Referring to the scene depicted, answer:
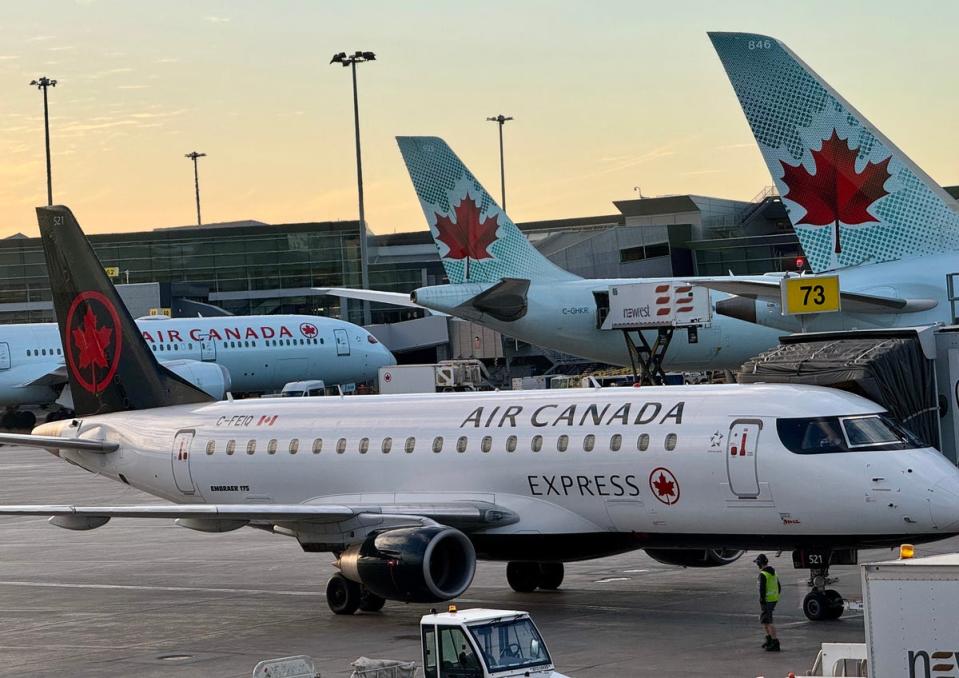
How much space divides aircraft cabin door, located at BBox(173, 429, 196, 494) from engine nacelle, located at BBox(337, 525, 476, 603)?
6495mm

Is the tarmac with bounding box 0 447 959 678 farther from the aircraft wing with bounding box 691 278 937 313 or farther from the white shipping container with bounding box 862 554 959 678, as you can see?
the aircraft wing with bounding box 691 278 937 313

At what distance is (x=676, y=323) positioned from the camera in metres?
49.2

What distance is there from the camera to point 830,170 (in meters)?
36.5

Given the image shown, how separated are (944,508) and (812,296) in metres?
12.4

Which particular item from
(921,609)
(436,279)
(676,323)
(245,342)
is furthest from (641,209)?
(921,609)

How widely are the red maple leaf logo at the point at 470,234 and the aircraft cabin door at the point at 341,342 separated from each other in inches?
919

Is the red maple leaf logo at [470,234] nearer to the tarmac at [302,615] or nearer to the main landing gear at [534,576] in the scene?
the tarmac at [302,615]

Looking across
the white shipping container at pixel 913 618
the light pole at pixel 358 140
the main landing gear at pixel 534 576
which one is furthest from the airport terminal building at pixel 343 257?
the white shipping container at pixel 913 618

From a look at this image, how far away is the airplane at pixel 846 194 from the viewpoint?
35656 mm

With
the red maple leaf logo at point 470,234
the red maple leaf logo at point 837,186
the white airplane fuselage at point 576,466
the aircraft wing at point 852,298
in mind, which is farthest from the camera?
the red maple leaf logo at point 470,234

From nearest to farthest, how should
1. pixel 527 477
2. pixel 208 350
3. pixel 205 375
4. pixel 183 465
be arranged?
pixel 527 477, pixel 183 465, pixel 205 375, pixel 208 350

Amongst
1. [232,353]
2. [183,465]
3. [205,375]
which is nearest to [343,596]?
[183,465]

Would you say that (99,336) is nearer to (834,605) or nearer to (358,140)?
(834,605)

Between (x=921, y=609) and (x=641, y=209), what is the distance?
4583 inches
